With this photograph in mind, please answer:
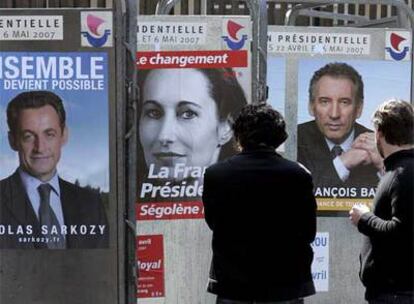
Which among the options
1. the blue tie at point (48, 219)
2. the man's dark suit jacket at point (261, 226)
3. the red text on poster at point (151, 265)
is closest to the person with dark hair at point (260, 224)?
the man's dark suit jacket at point (261, 226)

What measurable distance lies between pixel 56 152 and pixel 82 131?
18 cm

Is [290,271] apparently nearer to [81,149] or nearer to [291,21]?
[81,149]

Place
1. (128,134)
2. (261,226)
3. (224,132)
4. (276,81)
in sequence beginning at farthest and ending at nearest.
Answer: (276,81)
(224,132)
(128,134)
(261,226)

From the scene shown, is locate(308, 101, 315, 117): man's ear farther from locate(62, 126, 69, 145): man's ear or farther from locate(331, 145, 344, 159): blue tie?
locate(62, 126, 69, 145): man's ear

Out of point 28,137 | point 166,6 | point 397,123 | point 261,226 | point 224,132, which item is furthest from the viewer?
point 166,6

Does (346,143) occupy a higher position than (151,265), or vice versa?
(346,143)

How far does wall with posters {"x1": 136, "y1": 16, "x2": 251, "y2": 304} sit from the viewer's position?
14.1ft

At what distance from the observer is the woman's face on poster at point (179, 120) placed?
14.2ft

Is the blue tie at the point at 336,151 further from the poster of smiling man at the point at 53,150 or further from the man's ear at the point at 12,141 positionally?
the man's ear at the point at 12,141

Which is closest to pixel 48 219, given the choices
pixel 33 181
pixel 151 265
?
pixel 33 181

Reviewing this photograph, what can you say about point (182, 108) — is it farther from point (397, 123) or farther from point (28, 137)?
point (397, 123)

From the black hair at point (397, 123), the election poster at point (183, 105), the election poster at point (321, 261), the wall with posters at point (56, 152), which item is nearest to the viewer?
the black hair at point (397, 123)

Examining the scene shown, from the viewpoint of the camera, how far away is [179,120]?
434cm

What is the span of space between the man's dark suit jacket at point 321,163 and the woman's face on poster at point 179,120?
691mm
